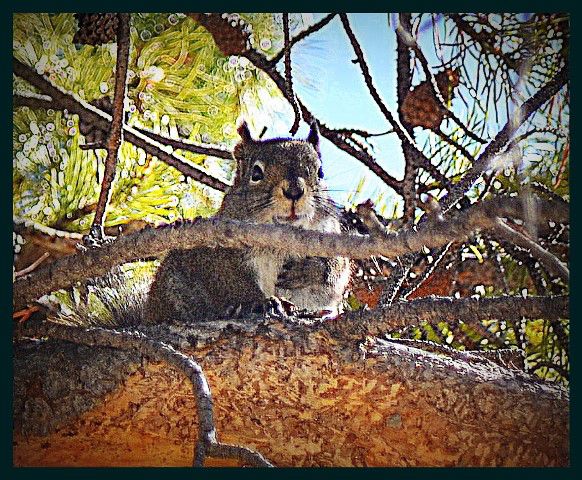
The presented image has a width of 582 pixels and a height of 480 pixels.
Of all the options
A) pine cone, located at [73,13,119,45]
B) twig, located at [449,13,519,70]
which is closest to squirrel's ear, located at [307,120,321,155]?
twig, located at [449,13,519,70]

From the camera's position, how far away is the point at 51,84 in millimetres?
2355

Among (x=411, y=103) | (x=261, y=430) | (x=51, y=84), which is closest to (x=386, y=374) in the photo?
(x=261, y=430)

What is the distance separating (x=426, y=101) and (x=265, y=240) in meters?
0.92

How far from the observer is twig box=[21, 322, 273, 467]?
Answer: 5.84 ft

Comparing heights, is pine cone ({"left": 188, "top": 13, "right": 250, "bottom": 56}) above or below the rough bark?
above

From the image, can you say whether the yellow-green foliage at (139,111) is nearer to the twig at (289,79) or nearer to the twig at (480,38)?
the twig at (289,79)

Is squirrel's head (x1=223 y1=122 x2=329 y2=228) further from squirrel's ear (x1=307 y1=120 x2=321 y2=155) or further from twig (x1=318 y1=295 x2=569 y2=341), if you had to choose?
twig (x1=318 y1=295 x2=569 y2=341)

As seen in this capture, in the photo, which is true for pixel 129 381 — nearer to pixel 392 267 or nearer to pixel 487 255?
pixel 392 267

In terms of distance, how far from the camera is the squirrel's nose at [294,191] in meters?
2.18

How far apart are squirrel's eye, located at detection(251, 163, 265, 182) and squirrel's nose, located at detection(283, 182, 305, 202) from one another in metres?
0.09

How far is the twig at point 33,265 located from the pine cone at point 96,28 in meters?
0.61

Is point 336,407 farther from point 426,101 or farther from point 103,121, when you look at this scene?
point 103,121

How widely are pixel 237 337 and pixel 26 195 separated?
2.59 ft

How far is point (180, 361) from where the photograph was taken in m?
1.88
